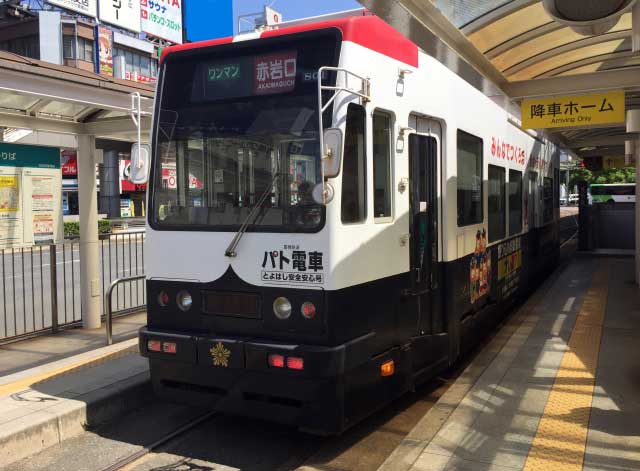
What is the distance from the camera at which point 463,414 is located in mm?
5008

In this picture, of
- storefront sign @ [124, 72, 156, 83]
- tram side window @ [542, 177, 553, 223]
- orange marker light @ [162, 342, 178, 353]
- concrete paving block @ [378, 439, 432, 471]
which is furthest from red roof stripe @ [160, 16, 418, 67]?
storefront sign @ [124, 72, 156, 83]

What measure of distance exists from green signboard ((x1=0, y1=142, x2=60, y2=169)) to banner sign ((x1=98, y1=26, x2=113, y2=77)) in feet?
126

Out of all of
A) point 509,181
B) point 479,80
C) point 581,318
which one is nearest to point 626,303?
point 581,318

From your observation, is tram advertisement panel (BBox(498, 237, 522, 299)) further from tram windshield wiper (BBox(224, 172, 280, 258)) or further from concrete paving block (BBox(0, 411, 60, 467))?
concrete paving block (BBox(0, 411, 60, 467))

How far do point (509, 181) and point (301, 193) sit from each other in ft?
16.2

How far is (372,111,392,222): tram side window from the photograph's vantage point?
4598 millimetres

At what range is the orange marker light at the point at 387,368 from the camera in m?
4.62

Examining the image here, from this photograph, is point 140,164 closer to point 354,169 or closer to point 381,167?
point 354,169

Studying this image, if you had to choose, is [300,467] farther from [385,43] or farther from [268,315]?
[385,43]

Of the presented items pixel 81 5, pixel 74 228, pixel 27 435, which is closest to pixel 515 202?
pixel 27 435

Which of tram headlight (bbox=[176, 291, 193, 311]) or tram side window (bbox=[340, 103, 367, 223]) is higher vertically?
tram side window (bbox=[340, 103, 367, 223])

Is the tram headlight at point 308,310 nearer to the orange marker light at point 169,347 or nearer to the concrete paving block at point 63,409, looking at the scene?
the orange marker light at point 169,347

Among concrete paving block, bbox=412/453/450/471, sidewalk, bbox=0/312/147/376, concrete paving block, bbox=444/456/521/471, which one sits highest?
sidewalk, bbox=0/312/147/376

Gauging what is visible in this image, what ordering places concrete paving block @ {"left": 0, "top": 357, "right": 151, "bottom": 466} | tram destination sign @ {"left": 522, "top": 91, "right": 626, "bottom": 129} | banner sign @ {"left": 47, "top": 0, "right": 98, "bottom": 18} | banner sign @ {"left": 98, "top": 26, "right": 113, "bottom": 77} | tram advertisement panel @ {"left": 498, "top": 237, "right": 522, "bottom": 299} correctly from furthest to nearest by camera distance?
banner sign @ {"left": 98, "top": 26, "right": 113, "bottom": 77} < banner sign @ {"left": 47, "top": 0, "right": 98, "bottom": 18} < tram destination sign @ {"left": 522, "top": 91, "right": 626, "bottom": 129} < tram advertisement panel @ {"left": 498, "top": 237, "right": 522, "bottom": 299} < concrete paving block @ {"left": 0, "top": 357, "right": 151, "bottom": 466}
